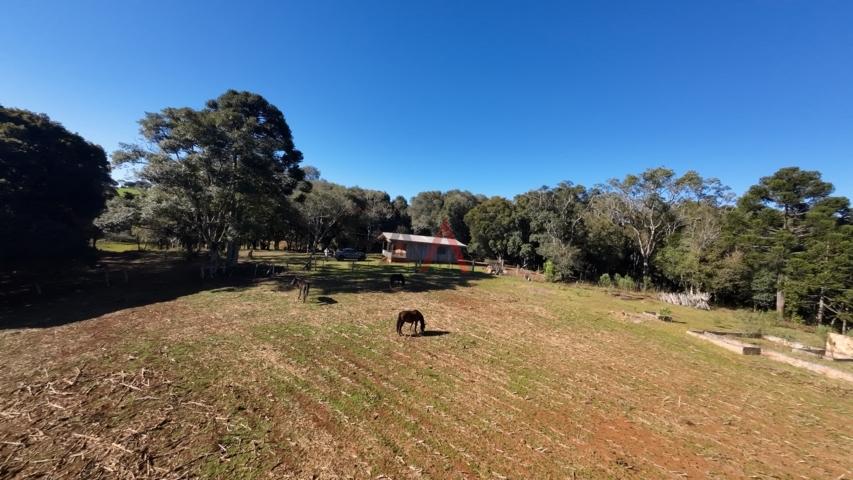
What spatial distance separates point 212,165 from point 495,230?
29212 millimetres

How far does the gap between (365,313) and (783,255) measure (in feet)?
96.8

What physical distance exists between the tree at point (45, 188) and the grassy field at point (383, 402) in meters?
6.32

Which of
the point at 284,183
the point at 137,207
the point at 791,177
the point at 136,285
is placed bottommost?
the point at 136,285

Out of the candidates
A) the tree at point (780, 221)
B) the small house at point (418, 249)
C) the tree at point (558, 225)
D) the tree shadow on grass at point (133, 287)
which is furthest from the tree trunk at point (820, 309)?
the small house at point (418, 249)

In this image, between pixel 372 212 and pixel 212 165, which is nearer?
pixel 212 165

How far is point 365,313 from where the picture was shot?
41.2 feet

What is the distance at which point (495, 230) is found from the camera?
3656cm

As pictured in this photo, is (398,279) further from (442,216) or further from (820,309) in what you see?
(442,216)

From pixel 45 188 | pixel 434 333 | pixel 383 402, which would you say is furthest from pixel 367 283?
pixel 45 188

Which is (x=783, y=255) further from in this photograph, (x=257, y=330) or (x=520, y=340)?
(x=257, y=330)

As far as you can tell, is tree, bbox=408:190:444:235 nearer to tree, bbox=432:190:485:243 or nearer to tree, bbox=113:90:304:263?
tree, bbox=432:190:485:243

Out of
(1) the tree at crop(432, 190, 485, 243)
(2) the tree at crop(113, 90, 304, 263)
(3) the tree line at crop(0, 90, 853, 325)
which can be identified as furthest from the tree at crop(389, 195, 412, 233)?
(2) the tree at crop(113, 90, 304, 263)

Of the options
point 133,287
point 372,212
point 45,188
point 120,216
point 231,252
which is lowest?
point 133,287

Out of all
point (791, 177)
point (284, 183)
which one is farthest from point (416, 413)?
point (791, 177)
